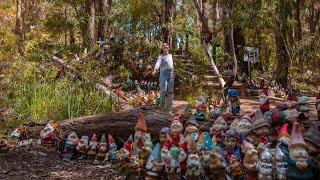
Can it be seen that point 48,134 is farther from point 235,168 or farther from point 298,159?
point 298,159

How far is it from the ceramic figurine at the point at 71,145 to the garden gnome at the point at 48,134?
394 millimetres

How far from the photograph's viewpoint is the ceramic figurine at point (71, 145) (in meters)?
6.46

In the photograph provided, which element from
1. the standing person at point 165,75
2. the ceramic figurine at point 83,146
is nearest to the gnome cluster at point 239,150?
the ceramic figurine at point 83,146

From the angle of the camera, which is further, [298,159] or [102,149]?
[102,149]

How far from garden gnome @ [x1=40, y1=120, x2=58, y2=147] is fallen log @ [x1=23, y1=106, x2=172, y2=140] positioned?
6.6 inches

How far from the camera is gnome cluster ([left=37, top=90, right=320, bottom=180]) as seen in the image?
12.7ft

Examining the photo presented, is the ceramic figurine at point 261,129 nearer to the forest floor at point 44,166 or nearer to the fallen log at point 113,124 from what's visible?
the forest floor at point 44,166

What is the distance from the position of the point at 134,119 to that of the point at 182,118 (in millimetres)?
1641

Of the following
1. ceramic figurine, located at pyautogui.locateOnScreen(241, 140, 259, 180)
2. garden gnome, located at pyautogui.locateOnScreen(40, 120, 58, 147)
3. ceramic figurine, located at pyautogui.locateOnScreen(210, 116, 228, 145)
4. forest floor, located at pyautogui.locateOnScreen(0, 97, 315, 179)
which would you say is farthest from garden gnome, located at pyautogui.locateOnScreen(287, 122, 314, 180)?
garden gnome, located at pyautogui.locateOnScreen(40, 120, 58, 147)

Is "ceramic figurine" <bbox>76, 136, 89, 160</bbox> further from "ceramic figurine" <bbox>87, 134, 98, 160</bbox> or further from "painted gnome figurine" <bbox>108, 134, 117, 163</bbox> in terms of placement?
"painted gnome figurine" <bbox>108, 134, 117, 163</bbox>

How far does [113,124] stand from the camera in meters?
6.94

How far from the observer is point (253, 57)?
18.9 m

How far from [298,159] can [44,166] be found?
143 inches

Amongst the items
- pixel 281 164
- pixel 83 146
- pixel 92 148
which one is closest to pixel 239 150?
pixel 281 164
